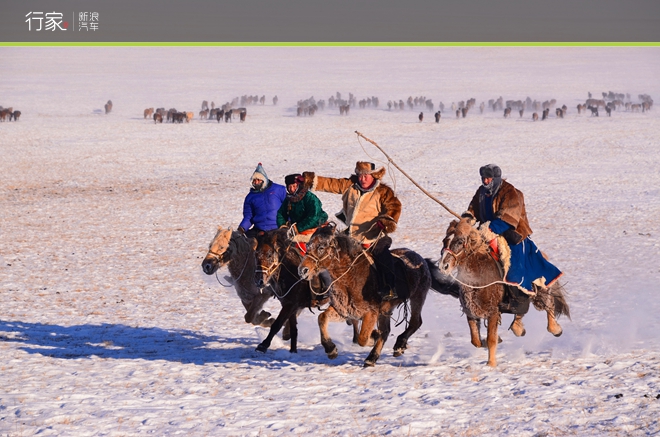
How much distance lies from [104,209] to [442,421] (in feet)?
49.9

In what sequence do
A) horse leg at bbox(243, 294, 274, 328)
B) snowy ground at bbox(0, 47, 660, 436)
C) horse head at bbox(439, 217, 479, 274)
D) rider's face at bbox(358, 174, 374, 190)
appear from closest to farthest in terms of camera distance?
snowy ground at bbox(0, 47, 660, 436)
horse head at bbox(439, 217, 479, 274)
rider's face at bbox(358, 174, 374, 190)
horse leg at bbox(243, 294, 274, 328)

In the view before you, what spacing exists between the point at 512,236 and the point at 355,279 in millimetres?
1503

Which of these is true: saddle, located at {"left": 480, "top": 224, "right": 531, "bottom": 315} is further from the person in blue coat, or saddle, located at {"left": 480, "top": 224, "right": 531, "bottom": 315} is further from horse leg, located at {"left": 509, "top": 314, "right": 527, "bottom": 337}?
the person in blue coat

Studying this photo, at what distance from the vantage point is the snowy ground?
21.4 ft

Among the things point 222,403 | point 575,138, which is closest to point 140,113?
point 575,138

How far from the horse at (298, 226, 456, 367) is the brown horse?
287mm

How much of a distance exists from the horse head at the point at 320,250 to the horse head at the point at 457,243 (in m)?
1.00

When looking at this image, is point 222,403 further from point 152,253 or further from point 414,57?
point 414,57

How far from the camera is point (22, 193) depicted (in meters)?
22.5

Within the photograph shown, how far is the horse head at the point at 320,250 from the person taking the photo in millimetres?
7441

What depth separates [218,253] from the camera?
863cm

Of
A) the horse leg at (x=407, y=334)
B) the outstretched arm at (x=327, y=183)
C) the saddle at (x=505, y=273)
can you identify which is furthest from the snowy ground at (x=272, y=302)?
the outstretched arm at (x=327, y=183)

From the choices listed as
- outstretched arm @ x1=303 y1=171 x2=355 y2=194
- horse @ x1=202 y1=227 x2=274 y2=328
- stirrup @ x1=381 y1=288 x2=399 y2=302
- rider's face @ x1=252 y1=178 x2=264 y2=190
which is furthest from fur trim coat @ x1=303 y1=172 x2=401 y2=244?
horse @ x1=202 y1=227 x2=274 y2=328

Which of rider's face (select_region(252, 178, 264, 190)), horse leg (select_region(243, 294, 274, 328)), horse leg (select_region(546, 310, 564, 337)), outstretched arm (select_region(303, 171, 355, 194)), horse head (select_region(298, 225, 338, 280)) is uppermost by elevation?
outstretched arm (select_region(303, 171, 355, 194))
